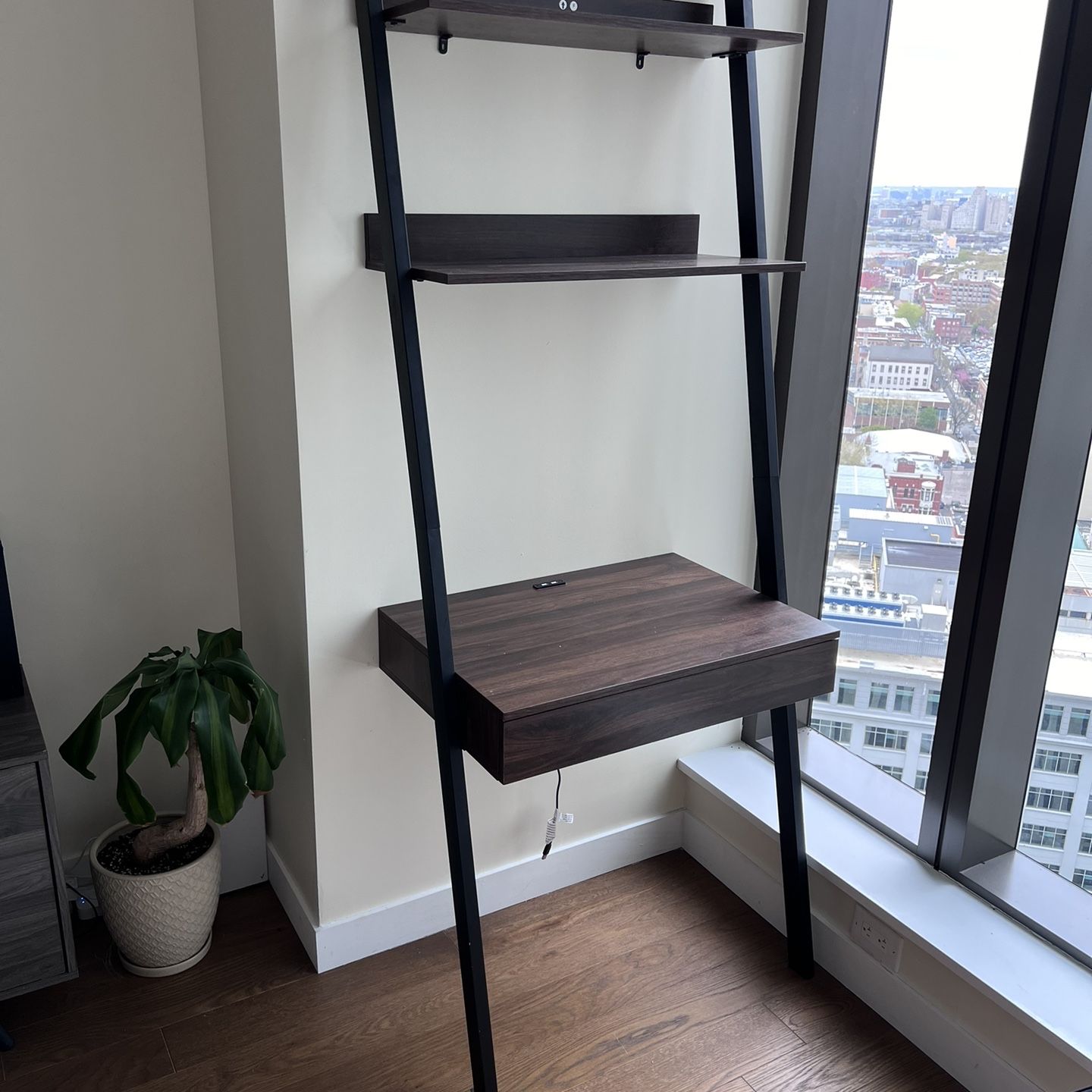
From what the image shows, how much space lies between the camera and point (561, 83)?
6.11 ft

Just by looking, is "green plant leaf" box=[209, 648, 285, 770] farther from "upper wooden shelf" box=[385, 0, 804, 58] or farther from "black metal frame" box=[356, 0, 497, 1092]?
"upper wooden shelf" box=[385, 0, 804, 58]

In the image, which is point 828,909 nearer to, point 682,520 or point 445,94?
point 682,520

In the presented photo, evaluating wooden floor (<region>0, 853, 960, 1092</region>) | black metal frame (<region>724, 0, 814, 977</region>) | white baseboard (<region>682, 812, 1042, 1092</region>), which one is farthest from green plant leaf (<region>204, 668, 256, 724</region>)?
white baseboard (<region>682, 812, 1042, 1092</region>)

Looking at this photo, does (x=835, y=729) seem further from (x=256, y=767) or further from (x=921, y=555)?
(x=256, y=767)

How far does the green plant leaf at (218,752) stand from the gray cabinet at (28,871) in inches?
10.0

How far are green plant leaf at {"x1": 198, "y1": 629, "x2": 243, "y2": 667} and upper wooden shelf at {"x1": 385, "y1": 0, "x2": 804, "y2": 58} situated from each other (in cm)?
111

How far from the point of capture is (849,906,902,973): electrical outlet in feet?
6.41

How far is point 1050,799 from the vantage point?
195cm


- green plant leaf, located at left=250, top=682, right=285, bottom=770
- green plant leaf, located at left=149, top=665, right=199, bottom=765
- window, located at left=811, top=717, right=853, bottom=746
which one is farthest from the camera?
window, located at left=811, top=717, right=853, bottom=746

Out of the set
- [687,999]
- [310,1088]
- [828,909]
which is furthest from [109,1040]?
[828,909]

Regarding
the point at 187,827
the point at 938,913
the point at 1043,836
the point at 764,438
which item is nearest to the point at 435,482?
the point at 764,438

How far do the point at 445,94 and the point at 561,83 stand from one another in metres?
0.23

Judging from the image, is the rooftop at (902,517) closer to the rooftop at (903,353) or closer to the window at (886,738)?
the rooftop at (903,353)

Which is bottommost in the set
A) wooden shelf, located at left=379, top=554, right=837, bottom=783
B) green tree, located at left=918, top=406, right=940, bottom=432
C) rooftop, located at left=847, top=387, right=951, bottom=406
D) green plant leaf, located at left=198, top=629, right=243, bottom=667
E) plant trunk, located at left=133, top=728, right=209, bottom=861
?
plant trunk, located at left=133, top=728, right=209, bottom=861
